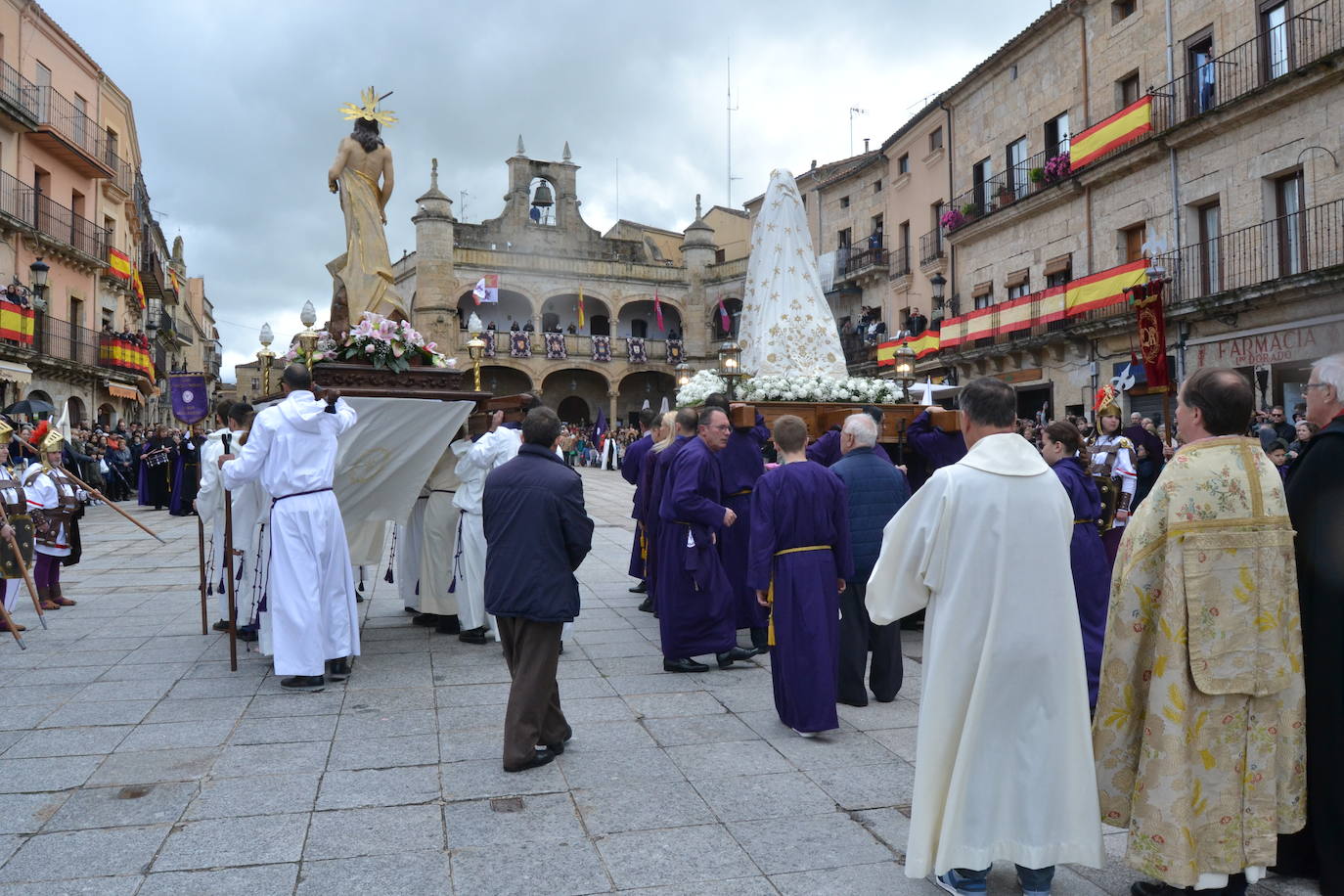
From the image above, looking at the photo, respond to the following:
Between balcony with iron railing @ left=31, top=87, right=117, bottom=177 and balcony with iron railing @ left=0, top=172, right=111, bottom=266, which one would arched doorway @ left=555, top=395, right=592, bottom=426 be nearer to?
balcony with iron railing @ left=0, top=172, right=111, bottom=266

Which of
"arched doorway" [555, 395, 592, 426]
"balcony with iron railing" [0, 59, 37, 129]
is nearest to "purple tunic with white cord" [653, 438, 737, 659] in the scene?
"balcony with iron railing" [0, 59, 37, 129]

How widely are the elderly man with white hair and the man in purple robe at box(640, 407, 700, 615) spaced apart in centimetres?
406

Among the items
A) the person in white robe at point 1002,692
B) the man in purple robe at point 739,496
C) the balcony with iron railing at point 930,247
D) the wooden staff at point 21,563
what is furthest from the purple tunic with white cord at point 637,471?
the balcony with iron railing at point 930,247

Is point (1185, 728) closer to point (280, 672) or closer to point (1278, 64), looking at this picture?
point (280, 672)

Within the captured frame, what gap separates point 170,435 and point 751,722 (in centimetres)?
2044

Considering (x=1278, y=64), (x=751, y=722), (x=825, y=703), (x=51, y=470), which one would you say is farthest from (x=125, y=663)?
(x=1278, y=64)

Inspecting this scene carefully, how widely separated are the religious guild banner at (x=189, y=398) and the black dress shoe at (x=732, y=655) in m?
15.8

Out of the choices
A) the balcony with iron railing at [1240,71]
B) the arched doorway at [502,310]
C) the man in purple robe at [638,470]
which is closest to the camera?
A: the man in purple robe at [638,470]

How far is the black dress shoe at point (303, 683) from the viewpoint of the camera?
5664 mm

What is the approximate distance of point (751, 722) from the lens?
5039 mm

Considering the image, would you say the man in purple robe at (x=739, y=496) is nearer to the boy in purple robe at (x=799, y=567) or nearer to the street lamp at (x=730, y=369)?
the street lamp at (x=730, y=369)

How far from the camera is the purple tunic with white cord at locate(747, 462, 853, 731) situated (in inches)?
190

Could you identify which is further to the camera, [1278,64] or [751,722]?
[1278,64]

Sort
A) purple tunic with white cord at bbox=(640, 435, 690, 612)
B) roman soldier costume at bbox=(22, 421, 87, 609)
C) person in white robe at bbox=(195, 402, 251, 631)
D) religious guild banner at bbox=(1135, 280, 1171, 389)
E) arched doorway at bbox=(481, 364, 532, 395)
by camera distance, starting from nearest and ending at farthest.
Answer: person in white robe at bbox=(195, 402, 251, 631) < purple tunic with white cord at bbox=(640, 435, 690, 612) < roman soldier costume at bbox=(22, 421, 87, 609) < religious guild banner at bbox=(1135, 280, 1171, 389) < arched doorway at bbox=(481, 364, 532, 395)
